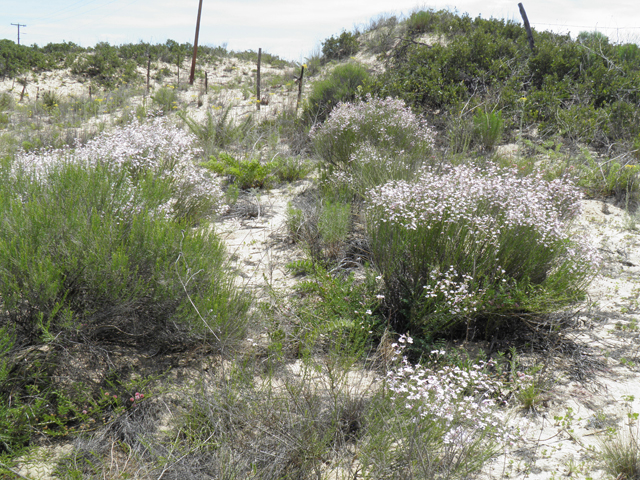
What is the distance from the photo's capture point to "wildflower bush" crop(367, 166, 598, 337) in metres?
3.07

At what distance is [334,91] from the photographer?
1039 cm

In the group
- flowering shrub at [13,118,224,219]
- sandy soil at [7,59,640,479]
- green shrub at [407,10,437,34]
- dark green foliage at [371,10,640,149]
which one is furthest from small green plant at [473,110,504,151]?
green shrub at [407,10,437,34]

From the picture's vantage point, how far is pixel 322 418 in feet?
7.36

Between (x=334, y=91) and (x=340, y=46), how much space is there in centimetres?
829

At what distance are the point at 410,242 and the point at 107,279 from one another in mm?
2074

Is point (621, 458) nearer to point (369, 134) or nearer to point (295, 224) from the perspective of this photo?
point (295, 224)

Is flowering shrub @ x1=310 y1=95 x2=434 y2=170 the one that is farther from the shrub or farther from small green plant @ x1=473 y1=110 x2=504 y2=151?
the shrub

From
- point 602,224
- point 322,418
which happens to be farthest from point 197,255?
point 602,224

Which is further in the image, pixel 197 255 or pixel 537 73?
pixel 537 73

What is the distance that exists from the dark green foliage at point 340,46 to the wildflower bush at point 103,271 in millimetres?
15655

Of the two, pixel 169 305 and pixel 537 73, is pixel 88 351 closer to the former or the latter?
pixel 169 305

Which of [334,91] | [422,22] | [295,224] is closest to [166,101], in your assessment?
[334,91]

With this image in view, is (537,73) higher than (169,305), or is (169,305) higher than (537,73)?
(537,73)

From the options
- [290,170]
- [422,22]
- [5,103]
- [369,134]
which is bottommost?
[290,170]
